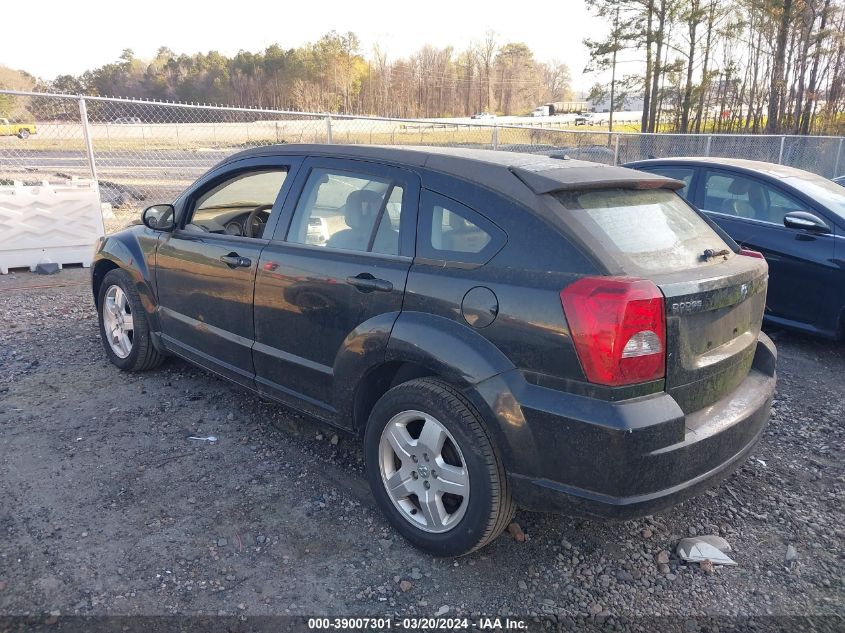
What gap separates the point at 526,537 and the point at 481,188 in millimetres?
1663

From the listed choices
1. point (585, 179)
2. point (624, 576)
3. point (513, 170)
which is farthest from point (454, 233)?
point (624, 576)

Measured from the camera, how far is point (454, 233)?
9.16ft

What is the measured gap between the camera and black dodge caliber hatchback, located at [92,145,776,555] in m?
2.35

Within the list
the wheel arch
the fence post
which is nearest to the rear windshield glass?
the wheel arch

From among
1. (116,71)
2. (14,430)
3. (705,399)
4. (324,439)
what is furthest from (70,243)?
(116,71)

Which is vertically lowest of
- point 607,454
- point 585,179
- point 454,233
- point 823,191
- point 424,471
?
point 424,471

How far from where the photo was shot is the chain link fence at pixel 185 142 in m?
11.0

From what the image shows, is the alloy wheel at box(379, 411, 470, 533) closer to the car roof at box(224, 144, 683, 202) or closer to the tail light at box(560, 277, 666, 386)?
the tail light at box(560, 277, 666, 386)

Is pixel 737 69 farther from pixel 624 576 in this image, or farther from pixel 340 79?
pixel 340 79

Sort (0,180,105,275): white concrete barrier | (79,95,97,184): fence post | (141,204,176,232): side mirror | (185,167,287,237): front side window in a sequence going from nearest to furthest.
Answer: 1. (185,167,287,237): front side window
2. (141,204,176,232): side mirror
3. (0,180,105,275): white concrete barrier
4. (79,95,97,184): fence post

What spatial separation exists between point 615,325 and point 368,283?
1.20 m

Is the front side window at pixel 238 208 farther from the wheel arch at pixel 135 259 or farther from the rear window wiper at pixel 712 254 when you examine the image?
the rear window wiper at pixel 712 254

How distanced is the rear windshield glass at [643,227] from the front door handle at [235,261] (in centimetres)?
189

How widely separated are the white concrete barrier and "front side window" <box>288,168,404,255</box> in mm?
5873
